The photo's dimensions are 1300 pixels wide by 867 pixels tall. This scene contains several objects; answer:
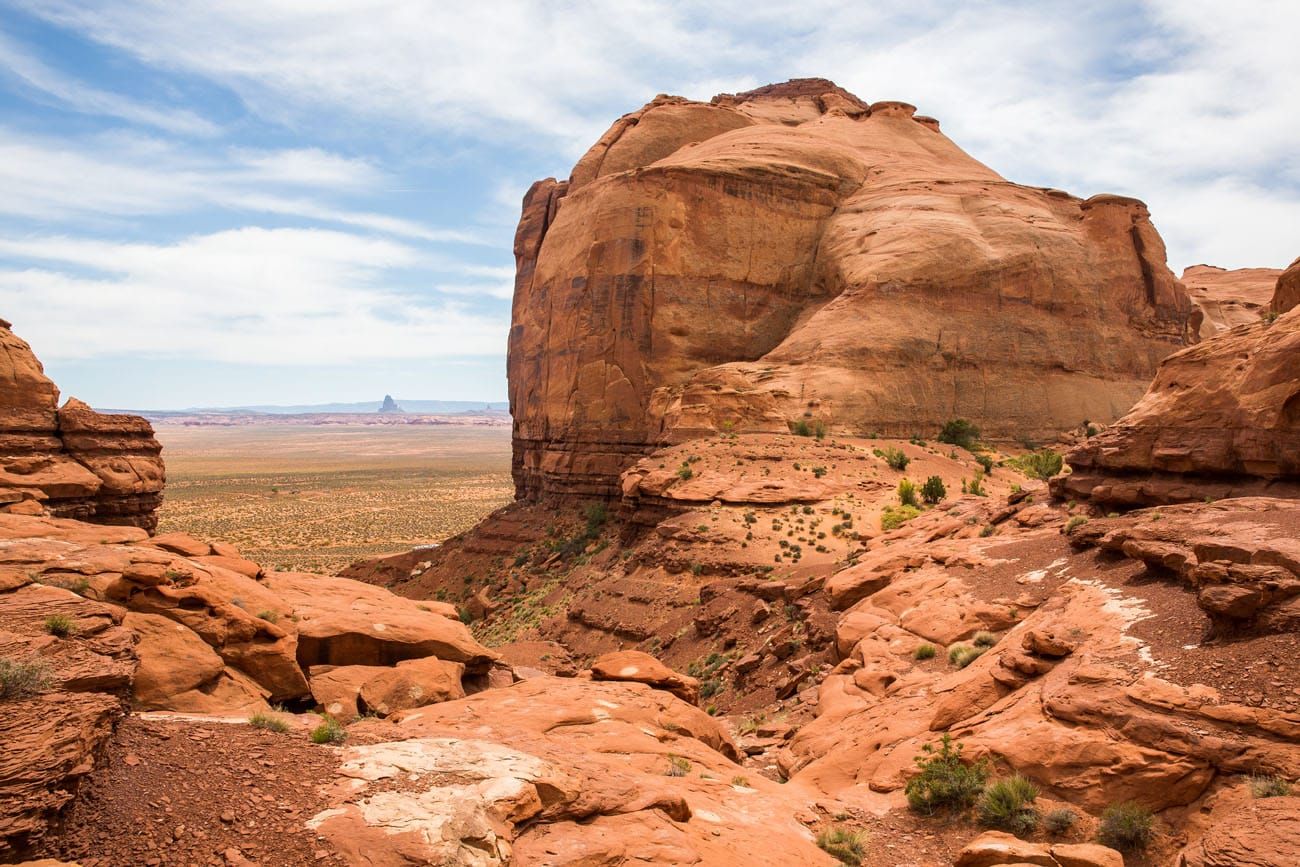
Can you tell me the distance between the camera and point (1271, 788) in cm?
866

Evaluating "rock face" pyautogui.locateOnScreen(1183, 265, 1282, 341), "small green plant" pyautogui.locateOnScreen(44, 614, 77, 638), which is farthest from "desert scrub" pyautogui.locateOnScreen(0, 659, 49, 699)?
"rock face" pyautogui.locateOnScreen(1183, 265, 1282, 341)

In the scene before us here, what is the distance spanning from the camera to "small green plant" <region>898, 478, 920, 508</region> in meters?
30.6

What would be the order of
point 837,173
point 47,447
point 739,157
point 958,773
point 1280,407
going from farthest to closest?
point 837,173, point 739,157, point 47,447, point 1280,407, point 958,773

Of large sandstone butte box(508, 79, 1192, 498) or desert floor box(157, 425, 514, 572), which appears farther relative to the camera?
desert floor box(157, 425, 514, 572)

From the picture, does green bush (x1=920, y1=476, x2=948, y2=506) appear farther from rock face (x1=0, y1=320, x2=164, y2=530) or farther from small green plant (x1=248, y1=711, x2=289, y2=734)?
small green plant (x1=248, y1=711, x2=289, y2=734)

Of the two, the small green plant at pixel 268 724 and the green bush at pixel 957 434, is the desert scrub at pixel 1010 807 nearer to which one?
the small green plant at pixel 268 724

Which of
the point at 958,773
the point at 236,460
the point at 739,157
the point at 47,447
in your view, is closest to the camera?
the point at 958,773

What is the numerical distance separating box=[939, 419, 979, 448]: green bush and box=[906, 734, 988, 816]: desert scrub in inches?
1323

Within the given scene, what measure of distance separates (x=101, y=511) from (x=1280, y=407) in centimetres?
2531

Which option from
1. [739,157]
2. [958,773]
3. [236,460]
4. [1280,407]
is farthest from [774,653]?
[236,460]

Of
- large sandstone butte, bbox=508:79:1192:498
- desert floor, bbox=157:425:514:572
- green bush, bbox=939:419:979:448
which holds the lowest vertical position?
desert floor, bbox=157:425:514:572

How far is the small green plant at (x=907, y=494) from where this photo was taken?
30570mm

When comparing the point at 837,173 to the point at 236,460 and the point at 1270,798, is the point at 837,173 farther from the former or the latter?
the point at 236,460

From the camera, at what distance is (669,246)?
146 feet
